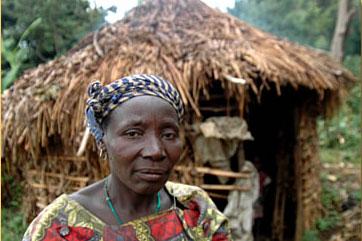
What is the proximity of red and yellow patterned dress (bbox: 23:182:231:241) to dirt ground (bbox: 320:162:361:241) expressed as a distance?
4943 millimetres

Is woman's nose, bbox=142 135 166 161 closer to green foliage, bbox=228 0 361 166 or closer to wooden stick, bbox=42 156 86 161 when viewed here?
wooden stick, bbox=42 156 86 161

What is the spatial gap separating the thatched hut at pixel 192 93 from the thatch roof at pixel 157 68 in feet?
0.05

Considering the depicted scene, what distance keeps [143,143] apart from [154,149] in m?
0.05

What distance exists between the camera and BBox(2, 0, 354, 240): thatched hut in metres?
3.92

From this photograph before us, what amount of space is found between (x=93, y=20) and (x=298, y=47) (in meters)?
4.12

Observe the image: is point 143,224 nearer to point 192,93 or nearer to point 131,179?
point 131,179

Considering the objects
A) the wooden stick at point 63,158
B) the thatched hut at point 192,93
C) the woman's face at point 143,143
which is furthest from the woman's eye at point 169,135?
the wooden stick at point 63,158

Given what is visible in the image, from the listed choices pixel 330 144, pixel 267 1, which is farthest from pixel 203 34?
pixel 267 1

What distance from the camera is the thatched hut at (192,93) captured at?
154 inches

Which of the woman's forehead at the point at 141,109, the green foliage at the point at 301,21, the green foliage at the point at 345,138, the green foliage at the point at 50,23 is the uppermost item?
the green foliage at the point at 301,21

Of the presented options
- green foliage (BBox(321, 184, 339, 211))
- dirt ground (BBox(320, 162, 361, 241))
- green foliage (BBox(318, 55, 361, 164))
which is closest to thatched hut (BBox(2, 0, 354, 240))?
dirt ground (BBox(320, 162, 361, 241))

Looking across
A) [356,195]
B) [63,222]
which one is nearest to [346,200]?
[356,195]

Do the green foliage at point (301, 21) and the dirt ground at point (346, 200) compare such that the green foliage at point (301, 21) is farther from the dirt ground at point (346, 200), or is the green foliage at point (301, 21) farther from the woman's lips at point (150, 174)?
the woman's lips at point (150, 174)

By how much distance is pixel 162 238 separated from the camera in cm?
130
